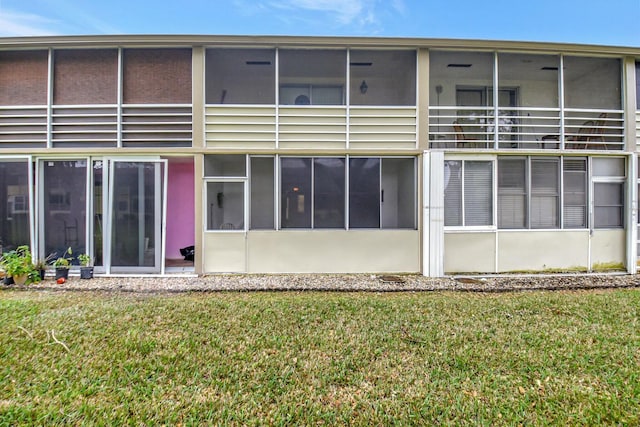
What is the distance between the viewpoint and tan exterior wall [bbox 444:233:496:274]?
8.09 metres

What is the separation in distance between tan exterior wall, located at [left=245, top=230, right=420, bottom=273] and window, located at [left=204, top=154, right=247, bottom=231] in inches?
24.4

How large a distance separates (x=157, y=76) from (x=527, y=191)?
9724mm

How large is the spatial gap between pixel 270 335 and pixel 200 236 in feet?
14.6

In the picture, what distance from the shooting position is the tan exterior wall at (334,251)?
8.04 meters

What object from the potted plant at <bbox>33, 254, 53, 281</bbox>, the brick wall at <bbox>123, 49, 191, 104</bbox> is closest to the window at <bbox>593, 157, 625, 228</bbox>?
the brick wall at <bbox>123, 49, 191, 104</bbox>

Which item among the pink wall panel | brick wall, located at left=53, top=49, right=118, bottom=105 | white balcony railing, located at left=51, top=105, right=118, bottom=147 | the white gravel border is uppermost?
brick wall, located at left=53, top=49, right=118, bottom=105

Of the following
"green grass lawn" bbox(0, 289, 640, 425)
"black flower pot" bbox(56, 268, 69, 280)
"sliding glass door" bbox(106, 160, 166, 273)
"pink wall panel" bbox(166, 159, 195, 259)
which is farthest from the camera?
"pink wall panel" bbox(166, 159, 195, 259)

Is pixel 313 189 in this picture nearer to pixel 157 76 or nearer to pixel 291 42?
pixel 291 42

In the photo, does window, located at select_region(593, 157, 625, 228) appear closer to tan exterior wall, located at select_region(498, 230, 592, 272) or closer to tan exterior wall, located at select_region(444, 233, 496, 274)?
tan exterior wall, located at select_region(498, 230, 592, 272)

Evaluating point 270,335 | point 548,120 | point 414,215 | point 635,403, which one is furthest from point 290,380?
point 548,120

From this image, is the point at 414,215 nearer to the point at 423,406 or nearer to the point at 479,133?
the point at 479,133

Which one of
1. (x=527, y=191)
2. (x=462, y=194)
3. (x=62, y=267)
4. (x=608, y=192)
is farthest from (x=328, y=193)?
(x=608, y=192)

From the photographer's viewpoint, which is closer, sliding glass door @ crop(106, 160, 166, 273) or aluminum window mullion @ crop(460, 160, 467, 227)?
sliding glass door @ crop(106, 160, 166, 273)

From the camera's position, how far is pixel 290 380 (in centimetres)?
329
